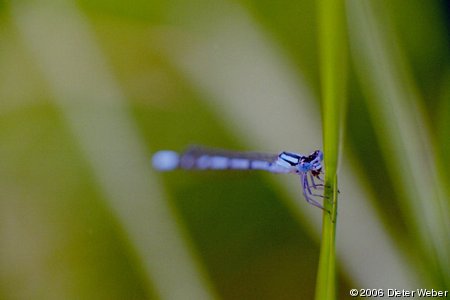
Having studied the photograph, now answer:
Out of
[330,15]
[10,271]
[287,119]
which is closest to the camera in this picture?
[330,15]

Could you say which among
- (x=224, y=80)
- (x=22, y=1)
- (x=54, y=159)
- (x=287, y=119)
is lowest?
(x=54, y=159)

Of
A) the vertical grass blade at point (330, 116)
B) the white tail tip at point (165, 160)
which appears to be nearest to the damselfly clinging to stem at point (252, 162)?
the white tail tip at point (165, 160)

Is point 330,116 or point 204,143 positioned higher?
point 204,143

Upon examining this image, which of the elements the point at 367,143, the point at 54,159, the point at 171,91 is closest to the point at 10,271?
the point at 54,159

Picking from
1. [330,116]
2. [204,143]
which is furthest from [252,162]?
[330,116]

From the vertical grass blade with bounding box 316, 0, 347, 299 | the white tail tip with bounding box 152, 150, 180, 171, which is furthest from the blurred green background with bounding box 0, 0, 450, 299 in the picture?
the vertical grass blade with bounding box 316, 0, 347, 299

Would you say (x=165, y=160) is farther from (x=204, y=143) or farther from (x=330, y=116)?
(x=330, y=116)

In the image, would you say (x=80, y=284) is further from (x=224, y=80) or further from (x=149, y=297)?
(x=224, y=80)
